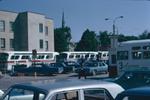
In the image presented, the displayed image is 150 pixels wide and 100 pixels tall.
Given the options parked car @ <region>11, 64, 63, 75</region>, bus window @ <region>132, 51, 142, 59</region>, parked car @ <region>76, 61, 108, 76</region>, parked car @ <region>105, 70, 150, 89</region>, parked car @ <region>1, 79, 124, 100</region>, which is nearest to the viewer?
parked car @ <region>1, 79, 124, 100</region>

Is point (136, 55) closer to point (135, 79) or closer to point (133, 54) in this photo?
point (133, 54)

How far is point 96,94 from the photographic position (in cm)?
684

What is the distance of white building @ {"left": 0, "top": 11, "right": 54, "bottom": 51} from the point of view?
237 feet

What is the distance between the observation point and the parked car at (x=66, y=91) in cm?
632

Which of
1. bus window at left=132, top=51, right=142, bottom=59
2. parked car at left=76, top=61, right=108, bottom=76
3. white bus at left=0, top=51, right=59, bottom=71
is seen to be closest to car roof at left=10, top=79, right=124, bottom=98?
bus window at left=132, top=51, right=142, bottom=59

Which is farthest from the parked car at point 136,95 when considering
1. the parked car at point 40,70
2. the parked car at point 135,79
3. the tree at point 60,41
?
the tree at point 60,41

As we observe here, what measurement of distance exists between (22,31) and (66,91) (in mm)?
70459

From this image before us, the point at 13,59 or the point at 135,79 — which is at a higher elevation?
the point at 13,59

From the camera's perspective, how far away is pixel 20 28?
76.1m

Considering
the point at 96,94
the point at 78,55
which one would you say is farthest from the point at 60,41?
the point at 96,94

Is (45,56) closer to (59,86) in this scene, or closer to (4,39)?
(4,39)

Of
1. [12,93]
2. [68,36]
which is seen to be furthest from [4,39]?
[12,93]

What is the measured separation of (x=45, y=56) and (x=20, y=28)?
17082 mm

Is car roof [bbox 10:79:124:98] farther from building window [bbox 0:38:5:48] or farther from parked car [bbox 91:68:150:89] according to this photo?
building window [bbox 0:38:5:48]
